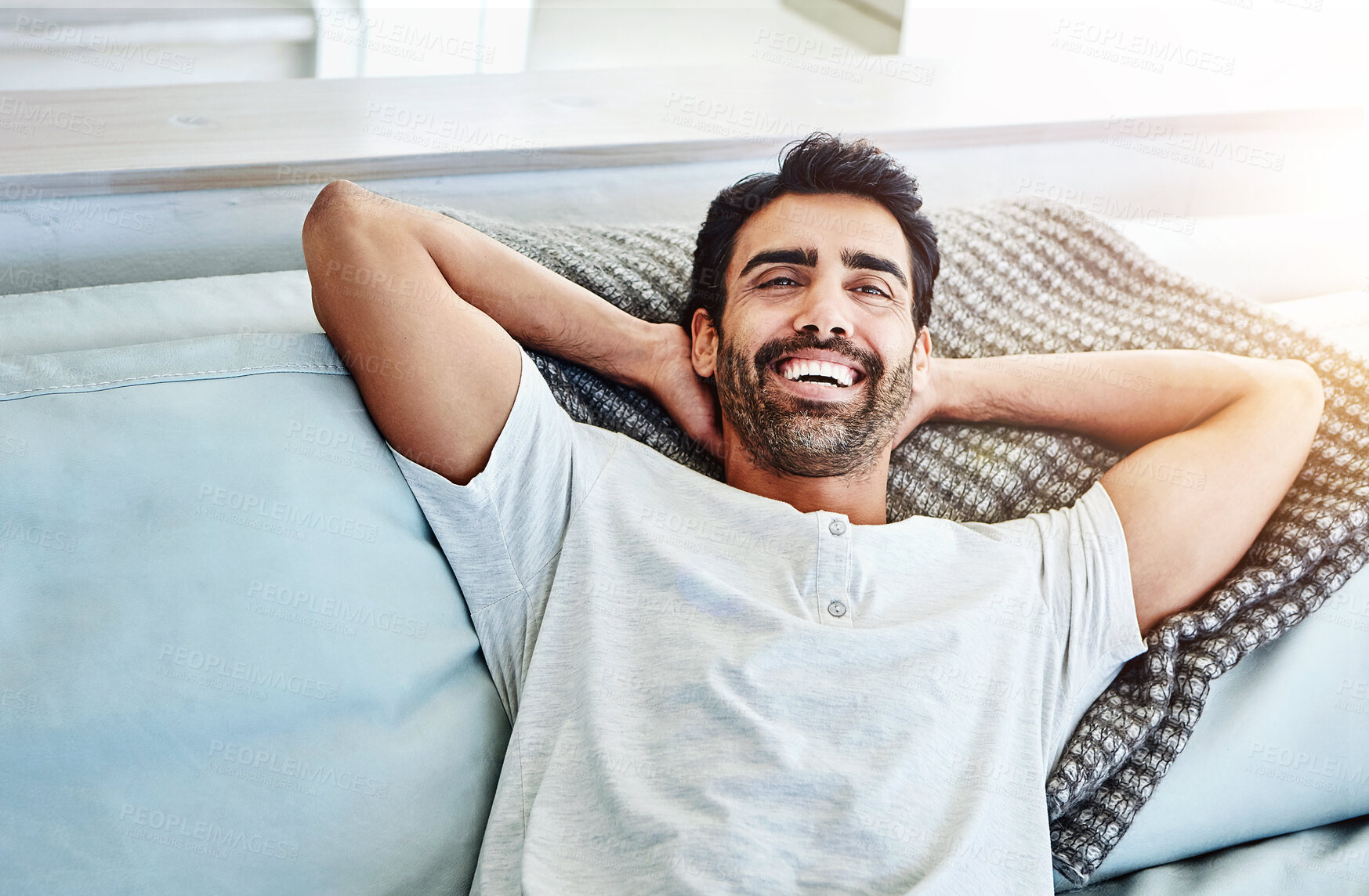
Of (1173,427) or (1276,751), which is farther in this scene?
(1173,427)

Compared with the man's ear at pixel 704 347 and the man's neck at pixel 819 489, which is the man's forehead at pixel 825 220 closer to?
the man's ear at pixel 704 347

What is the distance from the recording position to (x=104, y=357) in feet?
3.35

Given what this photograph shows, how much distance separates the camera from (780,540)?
1.17 m

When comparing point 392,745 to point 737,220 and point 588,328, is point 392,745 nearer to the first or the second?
point 588,328

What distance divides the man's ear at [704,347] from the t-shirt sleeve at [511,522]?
22 centimetres

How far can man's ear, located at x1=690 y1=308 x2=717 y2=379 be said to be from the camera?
1.31m

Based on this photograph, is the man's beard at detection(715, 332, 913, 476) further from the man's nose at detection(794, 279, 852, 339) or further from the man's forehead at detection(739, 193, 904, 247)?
the man's forehead at detection(739, 193, 904, 247)

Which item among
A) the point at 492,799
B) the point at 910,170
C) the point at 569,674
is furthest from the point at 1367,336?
the point at 492,799

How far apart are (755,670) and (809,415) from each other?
0.31m

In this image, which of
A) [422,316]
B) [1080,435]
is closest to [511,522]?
[422,316]

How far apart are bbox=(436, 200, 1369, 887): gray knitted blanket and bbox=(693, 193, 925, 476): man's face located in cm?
10

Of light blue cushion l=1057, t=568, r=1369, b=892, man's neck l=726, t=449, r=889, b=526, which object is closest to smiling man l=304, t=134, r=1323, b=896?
man's neck l=726, t=449, r=889, b=526

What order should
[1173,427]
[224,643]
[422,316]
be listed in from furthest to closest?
1. [1173,427]
2. [422,316]
3. [224,643]

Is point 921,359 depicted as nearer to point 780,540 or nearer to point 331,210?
point 780,540
